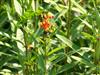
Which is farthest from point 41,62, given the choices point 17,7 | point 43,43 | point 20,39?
point 17,7

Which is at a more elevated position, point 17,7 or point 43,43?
point 17,7

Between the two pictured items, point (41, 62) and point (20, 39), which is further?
point (20, 39)

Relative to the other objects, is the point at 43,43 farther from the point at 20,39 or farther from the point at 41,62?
the point at 20,39

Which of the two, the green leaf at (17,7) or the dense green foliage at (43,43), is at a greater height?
the green leaf at (17,7)

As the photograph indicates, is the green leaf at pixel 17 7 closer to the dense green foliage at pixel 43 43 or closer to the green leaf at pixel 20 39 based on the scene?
the dense green foliage at pixel 43 43

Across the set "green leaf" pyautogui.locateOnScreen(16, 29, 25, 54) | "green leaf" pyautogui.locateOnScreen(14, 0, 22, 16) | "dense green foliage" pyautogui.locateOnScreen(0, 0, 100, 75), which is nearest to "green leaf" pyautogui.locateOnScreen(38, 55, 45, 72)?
"dense green foliage" pyautogui.locateOnScreen(0, 0, 100, 75)

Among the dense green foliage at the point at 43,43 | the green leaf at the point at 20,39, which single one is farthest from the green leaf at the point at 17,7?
the green leaf at the point at 20,39

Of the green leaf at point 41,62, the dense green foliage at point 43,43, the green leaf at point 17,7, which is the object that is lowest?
the green leaf at point 41,62

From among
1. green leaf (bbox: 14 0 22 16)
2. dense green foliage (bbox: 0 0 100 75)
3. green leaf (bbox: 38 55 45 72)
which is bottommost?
green leaf (bbox: 38 55 45 72)

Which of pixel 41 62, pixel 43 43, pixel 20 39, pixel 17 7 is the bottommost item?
pixel 41 62

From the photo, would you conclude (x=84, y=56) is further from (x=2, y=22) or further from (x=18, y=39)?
(x=2, y=22)

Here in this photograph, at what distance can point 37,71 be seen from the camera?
256 centimetres

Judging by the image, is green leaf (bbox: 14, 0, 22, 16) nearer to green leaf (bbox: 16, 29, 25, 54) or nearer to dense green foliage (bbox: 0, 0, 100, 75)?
dense green foliage (bbox: 0, 0, 100, 75)

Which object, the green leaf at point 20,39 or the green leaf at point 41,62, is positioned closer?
the green leaf at point 41,62
